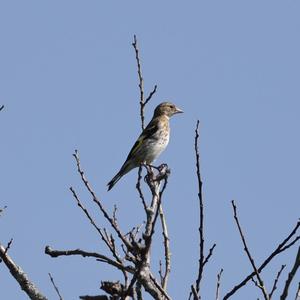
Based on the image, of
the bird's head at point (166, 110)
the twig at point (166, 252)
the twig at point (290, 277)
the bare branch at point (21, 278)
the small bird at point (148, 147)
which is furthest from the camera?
the bird's head at point (166, 110)

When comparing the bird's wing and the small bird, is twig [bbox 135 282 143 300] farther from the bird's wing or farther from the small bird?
the bird's wing

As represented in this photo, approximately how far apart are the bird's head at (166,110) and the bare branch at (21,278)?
8964 mm

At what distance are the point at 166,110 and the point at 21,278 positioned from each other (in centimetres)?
923

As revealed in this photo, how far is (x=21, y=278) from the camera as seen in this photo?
184 inches

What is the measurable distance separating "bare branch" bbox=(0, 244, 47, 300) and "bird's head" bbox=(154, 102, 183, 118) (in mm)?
8964

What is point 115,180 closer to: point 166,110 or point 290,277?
point 166,110

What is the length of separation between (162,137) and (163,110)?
5.05 feet

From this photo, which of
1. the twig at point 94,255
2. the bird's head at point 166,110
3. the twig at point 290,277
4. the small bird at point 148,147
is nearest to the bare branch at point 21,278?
the twig at point 94,255

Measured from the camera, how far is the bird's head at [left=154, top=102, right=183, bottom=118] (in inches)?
535

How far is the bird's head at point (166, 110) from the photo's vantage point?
1360 cm

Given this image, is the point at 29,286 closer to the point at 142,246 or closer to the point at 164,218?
the point at 142,246

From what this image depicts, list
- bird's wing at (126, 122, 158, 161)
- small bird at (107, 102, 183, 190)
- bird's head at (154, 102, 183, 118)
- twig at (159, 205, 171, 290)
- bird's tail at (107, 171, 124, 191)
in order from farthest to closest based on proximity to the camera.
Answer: bird's head at (154, 102, 183, 118), bird's wing at (126, 122, 158, 161), small bird at (107, 102, 183, 190), bird's tail at (107, 171, 124, 191), twig at (159, 205, 171, 290)

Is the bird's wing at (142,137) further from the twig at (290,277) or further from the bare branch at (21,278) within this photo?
the twig at (290,277)

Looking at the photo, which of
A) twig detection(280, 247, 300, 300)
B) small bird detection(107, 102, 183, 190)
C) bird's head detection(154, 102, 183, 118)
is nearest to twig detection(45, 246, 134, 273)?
twig detection(280, 247, 300, 300)
